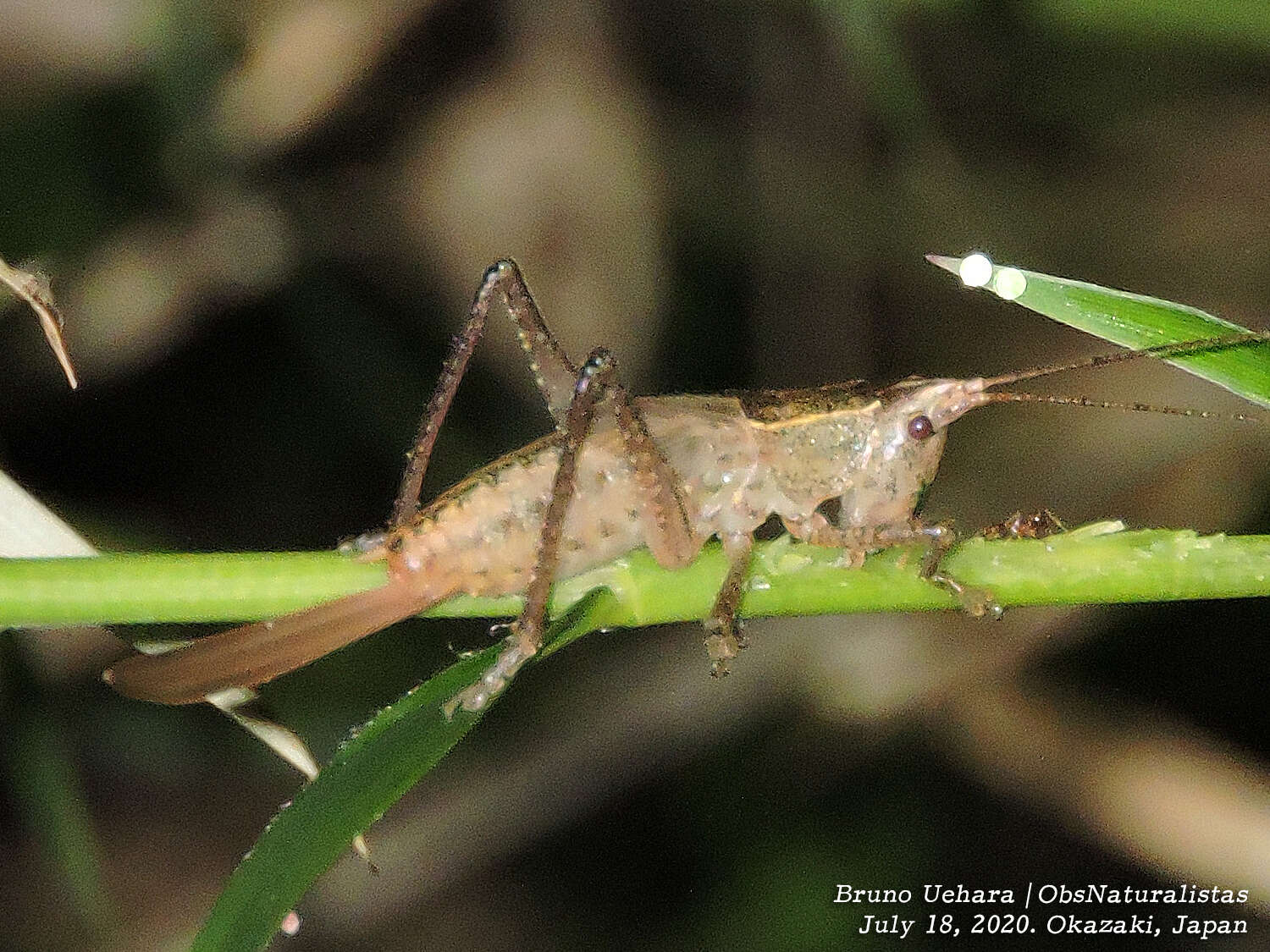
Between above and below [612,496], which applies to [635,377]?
above

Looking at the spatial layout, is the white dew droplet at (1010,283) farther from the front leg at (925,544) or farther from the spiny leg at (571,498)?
the spiny leg at (571,498)

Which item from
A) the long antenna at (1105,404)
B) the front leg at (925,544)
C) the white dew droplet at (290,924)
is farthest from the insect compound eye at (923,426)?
the white dew droplet at (290,924)

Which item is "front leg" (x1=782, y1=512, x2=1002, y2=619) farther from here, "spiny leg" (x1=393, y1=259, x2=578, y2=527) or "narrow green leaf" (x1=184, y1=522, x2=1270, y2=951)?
"spiny leg" (x1=393, y1=259, x2=578, y2=527)

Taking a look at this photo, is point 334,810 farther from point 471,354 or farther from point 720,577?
point 471,354

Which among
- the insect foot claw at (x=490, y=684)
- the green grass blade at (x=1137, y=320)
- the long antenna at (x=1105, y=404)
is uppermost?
the long antenna at (x=1105, y=404)

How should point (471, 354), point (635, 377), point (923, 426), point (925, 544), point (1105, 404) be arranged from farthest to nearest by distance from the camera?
point (635, 377), point (923, 426), point (471, 354), point (1105, 404), point (925, 544)

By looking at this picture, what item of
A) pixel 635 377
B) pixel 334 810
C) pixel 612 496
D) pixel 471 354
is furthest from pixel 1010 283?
pixel 635 377
